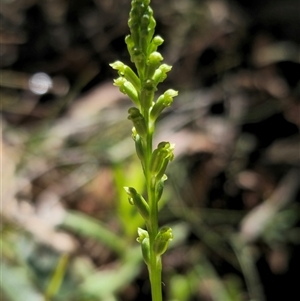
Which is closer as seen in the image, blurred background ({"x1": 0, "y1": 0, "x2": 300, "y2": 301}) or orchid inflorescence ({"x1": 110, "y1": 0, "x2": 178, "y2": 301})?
orchid inflorescence ({"x1": 110, "y1": 0, "x2": 178, "y2": 301})

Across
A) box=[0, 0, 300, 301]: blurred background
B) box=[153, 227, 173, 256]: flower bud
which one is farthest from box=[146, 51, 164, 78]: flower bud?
box=[0, 0, 300, 301]: blurred background

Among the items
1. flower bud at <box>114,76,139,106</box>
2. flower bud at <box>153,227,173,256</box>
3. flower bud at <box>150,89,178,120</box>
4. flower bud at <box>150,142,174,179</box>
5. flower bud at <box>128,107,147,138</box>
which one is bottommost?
flower bud at <box>153,227,173,256</box>

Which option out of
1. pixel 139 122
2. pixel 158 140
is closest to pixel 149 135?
pixel 139 122

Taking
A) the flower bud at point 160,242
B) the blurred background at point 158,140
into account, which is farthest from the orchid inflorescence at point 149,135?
the blurred background at point 158,140

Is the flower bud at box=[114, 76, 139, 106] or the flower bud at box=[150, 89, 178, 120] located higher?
the flower bud at box=[114, 76, 139, 106]

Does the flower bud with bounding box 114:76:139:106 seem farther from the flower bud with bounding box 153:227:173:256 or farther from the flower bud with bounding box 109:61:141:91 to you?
the flower bud with bounding box 153:227:173:256
